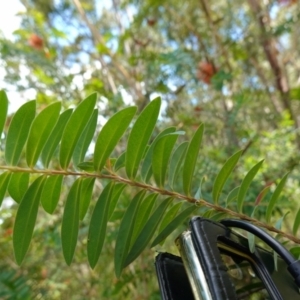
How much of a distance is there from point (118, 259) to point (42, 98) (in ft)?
4.43

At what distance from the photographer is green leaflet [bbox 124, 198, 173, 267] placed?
0.45 m

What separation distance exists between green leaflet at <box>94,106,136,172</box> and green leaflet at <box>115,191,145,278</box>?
0.22ft

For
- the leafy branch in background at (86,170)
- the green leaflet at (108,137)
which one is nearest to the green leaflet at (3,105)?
the leafy branch in background at (86,170)

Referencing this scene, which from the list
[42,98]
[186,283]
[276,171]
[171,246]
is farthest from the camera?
[42,98]

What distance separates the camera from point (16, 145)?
434 mm

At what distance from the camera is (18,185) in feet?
1.47

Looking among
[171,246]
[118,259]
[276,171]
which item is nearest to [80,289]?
[171,246]

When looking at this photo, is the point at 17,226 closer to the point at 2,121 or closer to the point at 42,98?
the point at 2,121

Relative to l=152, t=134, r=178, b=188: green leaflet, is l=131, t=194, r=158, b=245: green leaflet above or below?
below

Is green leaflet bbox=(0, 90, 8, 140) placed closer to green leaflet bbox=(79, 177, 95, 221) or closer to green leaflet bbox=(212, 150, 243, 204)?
green leaflet bbox=(79, 177, 95, 221)

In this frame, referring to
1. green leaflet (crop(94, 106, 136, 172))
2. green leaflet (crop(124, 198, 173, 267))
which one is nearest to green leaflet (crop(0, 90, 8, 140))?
green leaflet (crop(94, 106, 136, 172))

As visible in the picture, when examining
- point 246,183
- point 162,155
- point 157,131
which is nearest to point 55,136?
point 162,155

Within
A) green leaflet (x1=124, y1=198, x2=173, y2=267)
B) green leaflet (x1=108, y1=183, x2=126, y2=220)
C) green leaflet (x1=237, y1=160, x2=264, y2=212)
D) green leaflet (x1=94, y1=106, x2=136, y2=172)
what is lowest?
green leaflet (x1=124, y1=198, x2=173, y2=267)

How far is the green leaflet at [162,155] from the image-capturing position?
45 cm
